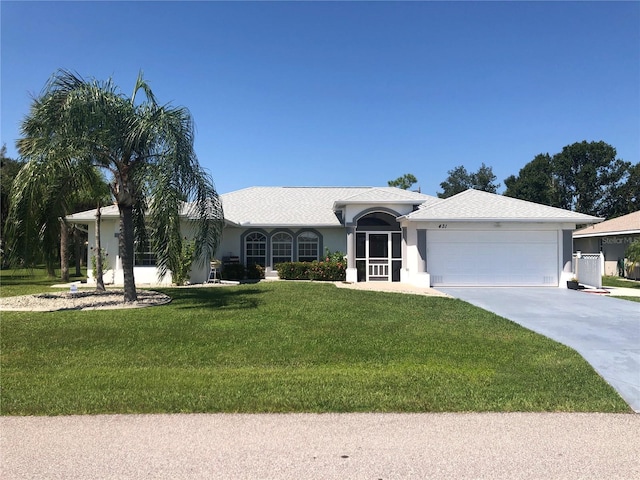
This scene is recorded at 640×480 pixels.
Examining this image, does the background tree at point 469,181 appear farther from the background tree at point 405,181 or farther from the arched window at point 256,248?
the arched window at point 256,248

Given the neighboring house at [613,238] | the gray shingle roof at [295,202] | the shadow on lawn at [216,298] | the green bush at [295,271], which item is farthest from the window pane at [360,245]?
the neighboring house at [613,238]

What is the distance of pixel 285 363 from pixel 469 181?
60.3m

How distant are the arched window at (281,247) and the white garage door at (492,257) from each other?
23.7 feet

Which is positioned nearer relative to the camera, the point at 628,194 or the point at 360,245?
the point at 360,245

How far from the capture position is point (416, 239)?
60.6 ft

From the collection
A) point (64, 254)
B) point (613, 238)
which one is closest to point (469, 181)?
point (613, 238)

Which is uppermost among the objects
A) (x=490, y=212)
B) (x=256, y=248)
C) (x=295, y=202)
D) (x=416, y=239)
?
(x=295, y=202)

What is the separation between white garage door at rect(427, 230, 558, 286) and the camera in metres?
18.2

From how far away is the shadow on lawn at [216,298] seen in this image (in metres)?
11.9

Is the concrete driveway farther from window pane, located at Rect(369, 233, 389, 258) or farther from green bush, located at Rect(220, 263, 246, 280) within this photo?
green bush, located at Rect(220, 263, 246, 280)

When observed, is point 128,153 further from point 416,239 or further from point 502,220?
point 502,220

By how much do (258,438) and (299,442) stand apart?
40 cm

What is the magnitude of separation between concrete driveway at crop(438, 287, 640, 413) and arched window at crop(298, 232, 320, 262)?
738 centimetres

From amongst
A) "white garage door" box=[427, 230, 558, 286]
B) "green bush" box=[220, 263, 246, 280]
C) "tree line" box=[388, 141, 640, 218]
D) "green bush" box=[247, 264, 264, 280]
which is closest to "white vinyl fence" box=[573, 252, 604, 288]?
"white garage door" box=[427, 230, 558, 286]
